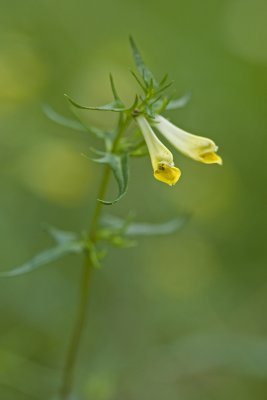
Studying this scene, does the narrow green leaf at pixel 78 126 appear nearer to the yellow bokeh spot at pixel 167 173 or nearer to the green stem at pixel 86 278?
the green stem at pixel 86 278

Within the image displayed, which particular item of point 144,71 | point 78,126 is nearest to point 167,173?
point 144,71

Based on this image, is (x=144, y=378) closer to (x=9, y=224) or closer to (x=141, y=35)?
(x=9, y=224)

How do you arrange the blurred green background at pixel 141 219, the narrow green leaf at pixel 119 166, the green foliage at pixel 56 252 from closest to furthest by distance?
the narrow green leaf at pixel 119 166 < the green foliage at pixel 56 252 < the blurred green background at pixel 141 219

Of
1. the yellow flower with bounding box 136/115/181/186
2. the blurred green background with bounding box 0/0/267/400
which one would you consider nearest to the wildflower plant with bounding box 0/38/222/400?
the yellow flower with bounding box 136/115/181/186

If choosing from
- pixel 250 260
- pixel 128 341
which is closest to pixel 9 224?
pixel 128 341

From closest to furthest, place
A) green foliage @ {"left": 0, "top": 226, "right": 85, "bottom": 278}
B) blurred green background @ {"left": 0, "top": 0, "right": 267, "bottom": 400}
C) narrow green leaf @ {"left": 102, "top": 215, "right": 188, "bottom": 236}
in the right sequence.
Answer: green foliage @ {"left": 0, "top": 226, "right": 85, "bottom": 278} → narrow green leaf @ {"left": 102, "top": 215, "right": 188, "bottom": 236} → blurred green background @ {"left": 0, "top": 0, "right": 267, "bottom": 400}

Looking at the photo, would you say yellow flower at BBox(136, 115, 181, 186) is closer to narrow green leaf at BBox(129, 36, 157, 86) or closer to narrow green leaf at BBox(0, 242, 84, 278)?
narrow green leaf at BBox(129, 36, 157, 86)

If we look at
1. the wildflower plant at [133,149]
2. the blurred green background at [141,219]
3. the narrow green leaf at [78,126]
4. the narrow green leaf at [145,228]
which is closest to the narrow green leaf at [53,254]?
the wildflower plant at [133,149]

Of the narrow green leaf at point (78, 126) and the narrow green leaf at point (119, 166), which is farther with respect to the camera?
the narrow green leaf at point (78, 126)
